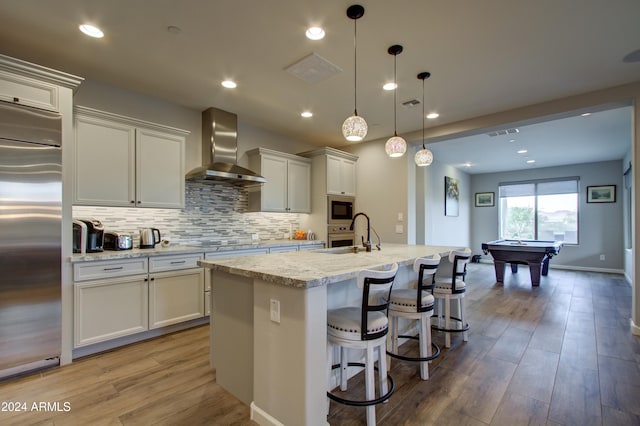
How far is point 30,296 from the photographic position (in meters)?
2.43

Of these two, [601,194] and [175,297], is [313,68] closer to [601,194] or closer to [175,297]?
[175,297]

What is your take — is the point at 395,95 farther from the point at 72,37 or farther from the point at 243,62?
the point at 72,37

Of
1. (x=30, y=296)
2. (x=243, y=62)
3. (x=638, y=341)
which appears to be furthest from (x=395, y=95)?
(x=30, y=296)

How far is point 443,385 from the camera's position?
2.28 meters

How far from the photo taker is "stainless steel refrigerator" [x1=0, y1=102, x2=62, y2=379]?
234 centimetres

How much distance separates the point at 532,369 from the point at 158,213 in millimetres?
4175

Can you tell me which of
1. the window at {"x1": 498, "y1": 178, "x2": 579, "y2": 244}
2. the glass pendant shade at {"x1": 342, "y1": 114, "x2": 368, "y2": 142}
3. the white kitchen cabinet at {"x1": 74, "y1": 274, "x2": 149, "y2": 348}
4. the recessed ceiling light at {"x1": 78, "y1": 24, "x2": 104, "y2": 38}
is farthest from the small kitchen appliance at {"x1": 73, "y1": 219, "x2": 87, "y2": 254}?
the window at {"x1": 498, "y1": 178, "x2": 579, "y2": 244}

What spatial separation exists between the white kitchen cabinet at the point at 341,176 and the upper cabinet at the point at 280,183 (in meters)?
0.41

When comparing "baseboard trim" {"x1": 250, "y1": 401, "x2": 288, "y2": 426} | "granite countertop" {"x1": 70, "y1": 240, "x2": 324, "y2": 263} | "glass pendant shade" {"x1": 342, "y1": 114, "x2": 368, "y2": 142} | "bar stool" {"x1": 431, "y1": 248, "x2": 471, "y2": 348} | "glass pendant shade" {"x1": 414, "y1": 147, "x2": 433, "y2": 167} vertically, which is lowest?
"baseboard trim" {"x1": 250, "y1": 401, "x2": 288, "y2": 426}

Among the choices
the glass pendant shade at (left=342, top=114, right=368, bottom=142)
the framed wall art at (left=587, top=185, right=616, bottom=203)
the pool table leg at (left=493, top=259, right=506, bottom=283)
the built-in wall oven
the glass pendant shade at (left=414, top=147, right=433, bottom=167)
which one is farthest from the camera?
the framed wall art at (left=587, top=185, right=616, bottom=203)

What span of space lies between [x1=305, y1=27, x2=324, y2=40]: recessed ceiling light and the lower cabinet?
265cm

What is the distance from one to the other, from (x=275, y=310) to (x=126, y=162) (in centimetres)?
258

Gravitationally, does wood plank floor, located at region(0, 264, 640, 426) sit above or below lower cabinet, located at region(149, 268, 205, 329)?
below

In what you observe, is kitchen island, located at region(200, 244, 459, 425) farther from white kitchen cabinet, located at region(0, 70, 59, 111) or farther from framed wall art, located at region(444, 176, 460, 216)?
framed wall art, located at region(444, 176, 460, 216)
